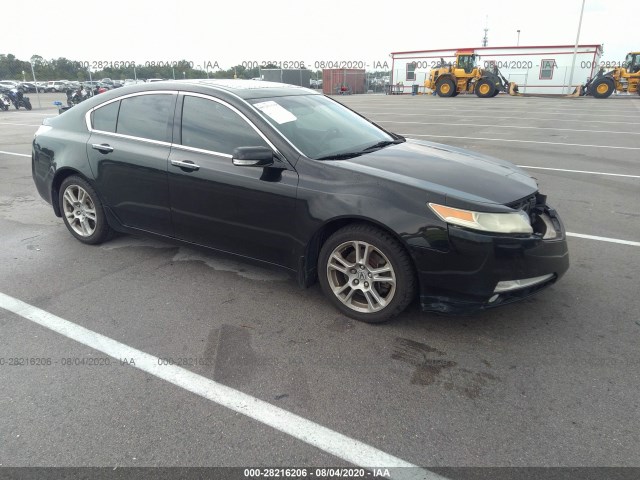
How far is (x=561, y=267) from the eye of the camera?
3.22 meters

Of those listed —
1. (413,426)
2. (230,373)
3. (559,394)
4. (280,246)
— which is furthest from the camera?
(280,246)

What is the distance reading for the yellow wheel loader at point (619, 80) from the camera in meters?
30.1

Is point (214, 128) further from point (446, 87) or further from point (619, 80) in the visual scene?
point (619, 80)

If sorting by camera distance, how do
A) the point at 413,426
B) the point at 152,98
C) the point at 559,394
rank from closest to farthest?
the point at 413,426
the point at 559,394
the point at 152,98

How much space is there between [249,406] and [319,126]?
2336 mm

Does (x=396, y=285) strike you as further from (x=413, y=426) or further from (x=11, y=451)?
(x=11, y=451)

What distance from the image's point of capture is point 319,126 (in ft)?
12.9

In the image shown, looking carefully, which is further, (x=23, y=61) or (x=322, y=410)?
(x=23, y=61)

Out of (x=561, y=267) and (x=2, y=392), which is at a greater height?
(x=561, y=267)

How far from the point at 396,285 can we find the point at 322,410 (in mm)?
990

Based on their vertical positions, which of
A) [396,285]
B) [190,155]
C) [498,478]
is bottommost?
[498,478]

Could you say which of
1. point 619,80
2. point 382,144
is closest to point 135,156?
point 382,144

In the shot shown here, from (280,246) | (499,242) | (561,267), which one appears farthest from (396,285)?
(561,267)

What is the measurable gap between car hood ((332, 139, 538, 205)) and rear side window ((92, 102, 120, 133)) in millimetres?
2331
